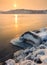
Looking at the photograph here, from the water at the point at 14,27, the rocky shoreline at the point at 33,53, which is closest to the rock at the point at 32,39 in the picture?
the rocky shoreline at the point at 33,53

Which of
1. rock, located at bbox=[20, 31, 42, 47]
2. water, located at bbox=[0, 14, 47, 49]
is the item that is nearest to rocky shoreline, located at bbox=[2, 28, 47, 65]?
rock, located at bbox=[20, 31, 42, 47]

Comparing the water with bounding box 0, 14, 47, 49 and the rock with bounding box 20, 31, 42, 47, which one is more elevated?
the rock with bounding box 20, 31, 42, 47

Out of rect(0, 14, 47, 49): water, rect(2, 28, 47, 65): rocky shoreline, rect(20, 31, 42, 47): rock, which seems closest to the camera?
rect(2, 28, 47, 65): rocky shoreline

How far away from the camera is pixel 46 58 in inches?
74.4

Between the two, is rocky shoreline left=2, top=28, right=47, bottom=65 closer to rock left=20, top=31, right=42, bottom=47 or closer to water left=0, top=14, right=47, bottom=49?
rock left=20, top=31, right=42, bottom=47

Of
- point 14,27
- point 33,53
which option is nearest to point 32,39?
point 33,53

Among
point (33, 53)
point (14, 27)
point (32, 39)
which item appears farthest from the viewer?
point (14, 27)

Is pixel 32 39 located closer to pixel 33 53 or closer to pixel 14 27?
pixel 33 53

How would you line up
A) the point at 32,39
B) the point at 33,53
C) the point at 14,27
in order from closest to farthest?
the point at 33,53 → the point at 32,39 → the point at 14,27

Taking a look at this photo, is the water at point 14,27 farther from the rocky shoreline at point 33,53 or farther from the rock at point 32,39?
the rocky shoreline at point 33,53

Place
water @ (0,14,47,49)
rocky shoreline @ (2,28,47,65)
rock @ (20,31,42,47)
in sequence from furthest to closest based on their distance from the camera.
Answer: water @ (0,14,47,49)
rock @ (20,31,42,47)
rocky shoreline @ (2,28,47,65)

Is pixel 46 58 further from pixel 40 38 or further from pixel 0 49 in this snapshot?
pixel 0 49

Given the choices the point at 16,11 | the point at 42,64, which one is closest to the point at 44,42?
the point at 42,64

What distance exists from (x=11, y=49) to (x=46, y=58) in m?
0.85
